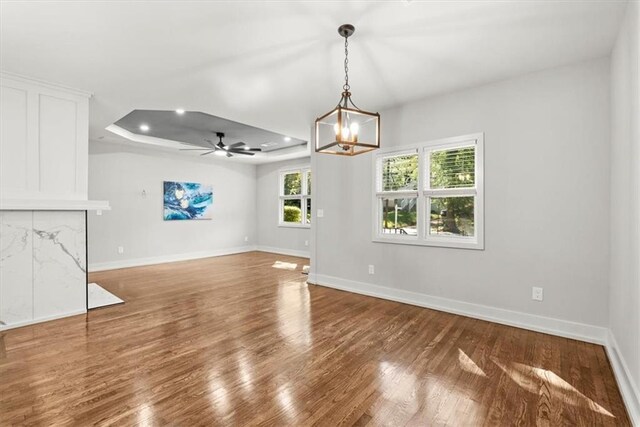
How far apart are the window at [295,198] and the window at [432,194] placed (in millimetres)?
3965

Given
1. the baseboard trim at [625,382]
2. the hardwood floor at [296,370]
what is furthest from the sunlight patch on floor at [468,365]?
the baseboard trim at [625,382]

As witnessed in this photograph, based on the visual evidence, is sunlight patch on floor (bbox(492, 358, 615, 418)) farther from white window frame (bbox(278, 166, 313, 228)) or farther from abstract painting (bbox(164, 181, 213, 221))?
abstract painting (bbox(164, 181, 213, 221))

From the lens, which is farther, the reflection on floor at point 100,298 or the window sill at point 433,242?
the reflection on floor at point 100,298

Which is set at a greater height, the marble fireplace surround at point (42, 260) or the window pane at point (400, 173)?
the window pane at point (400, 173)

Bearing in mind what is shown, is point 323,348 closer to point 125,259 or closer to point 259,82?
point 259,82

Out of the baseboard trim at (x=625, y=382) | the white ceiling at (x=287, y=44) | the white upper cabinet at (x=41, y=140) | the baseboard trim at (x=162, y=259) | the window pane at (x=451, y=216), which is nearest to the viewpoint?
the baseboard trim at (x=625, y=382)

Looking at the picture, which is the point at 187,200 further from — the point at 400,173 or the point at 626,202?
the point at 626,202

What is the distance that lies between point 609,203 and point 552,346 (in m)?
1.43

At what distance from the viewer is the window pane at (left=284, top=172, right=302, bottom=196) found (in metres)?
8.46

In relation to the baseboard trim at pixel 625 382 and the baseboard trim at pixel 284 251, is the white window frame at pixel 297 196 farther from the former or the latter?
the baseboard trim at pixel 625 382

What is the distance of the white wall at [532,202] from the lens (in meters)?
2.93

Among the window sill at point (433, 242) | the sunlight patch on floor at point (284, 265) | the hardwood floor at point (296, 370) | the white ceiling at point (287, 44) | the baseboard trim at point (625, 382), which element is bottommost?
the hardwood floor at point (296, 370)

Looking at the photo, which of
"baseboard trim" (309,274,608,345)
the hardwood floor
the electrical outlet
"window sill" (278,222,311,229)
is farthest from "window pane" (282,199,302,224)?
the electrical outlet

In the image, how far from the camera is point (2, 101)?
327 centimetres
